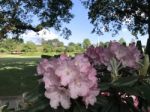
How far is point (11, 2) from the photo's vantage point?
20656mm

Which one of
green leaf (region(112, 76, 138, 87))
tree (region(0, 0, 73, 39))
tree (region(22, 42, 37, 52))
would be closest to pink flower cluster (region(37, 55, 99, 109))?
green leaf (region(112, 76, 138, 87))

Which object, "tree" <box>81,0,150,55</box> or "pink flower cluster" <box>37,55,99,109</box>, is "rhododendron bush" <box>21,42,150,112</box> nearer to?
"pink flower cluster" <box>37,55,99,109</box>

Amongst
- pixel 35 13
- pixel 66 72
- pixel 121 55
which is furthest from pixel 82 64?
pixel 35 13

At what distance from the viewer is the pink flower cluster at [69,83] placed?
2.22 metres

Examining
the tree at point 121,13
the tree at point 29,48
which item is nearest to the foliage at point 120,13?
the tree at point 121,13

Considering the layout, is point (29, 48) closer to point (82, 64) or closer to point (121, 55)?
point (121, 55)

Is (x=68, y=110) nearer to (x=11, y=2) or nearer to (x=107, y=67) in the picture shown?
(x=107, y=67)

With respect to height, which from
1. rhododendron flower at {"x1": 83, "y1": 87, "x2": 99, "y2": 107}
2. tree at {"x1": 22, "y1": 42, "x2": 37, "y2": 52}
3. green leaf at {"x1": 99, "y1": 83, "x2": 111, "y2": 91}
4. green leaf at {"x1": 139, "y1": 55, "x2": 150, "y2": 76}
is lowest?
tree at {"x1": 22, "y1": 42, "x2": 37, "y2": 52}

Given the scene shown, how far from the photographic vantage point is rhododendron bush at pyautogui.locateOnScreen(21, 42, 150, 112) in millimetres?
2234

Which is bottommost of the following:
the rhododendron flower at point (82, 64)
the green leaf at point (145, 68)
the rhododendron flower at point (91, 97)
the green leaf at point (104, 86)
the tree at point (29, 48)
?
the tree at point (29, 48)

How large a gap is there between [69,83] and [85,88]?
8 centimetres

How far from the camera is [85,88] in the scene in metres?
2.25

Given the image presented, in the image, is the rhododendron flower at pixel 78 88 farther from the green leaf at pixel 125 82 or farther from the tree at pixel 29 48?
the tree at pixel 29 48

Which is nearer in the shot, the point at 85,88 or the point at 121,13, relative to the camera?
the point at 85,88
